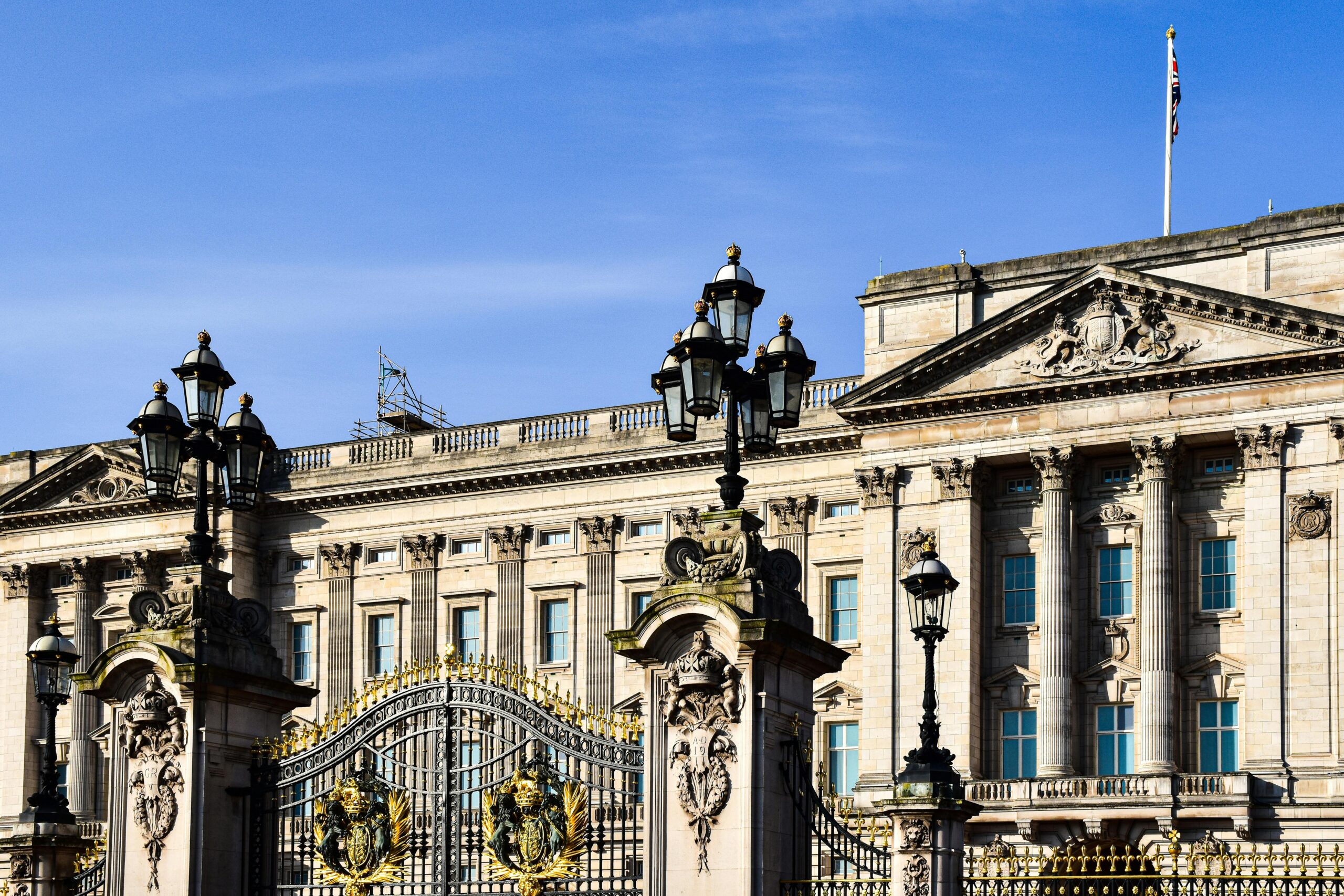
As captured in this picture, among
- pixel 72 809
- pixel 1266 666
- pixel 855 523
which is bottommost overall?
pixel 72 809

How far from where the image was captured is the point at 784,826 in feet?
74.4

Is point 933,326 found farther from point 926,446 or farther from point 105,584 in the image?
point 105,584

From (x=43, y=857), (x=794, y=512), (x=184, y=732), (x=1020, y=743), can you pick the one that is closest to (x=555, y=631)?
(x=794, y=512)

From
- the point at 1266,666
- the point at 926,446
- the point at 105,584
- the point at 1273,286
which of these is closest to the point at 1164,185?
the point at 1273,286

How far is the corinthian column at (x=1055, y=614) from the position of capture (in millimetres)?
53000

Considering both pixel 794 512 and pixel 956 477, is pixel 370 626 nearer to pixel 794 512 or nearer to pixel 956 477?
pixel 794 512

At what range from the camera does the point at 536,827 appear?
23.8 metres

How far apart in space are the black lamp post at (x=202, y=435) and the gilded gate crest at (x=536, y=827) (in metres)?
4.94

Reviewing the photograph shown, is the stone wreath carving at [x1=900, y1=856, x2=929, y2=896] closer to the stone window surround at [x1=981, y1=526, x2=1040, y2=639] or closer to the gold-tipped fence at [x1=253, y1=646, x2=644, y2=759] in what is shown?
the gold-tipped fence at [x1=253, y1=646, x2=644, y2=759]

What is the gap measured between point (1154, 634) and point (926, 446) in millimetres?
7662

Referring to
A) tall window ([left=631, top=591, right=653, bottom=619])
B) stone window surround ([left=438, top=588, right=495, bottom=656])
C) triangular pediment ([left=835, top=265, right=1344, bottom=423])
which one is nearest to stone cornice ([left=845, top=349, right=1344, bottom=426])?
triangular pediment ([left=835, top=265, right=1344, bottom=423])

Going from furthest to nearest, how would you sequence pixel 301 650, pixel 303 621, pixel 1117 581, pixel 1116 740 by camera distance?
pixel 303 621
pixel 301 650
pixel 1117 581
pixel 1116 740

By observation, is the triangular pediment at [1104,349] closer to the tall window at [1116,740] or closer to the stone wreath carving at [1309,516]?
the stone wreath carving at [1309,516]

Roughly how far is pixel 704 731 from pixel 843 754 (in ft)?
119
